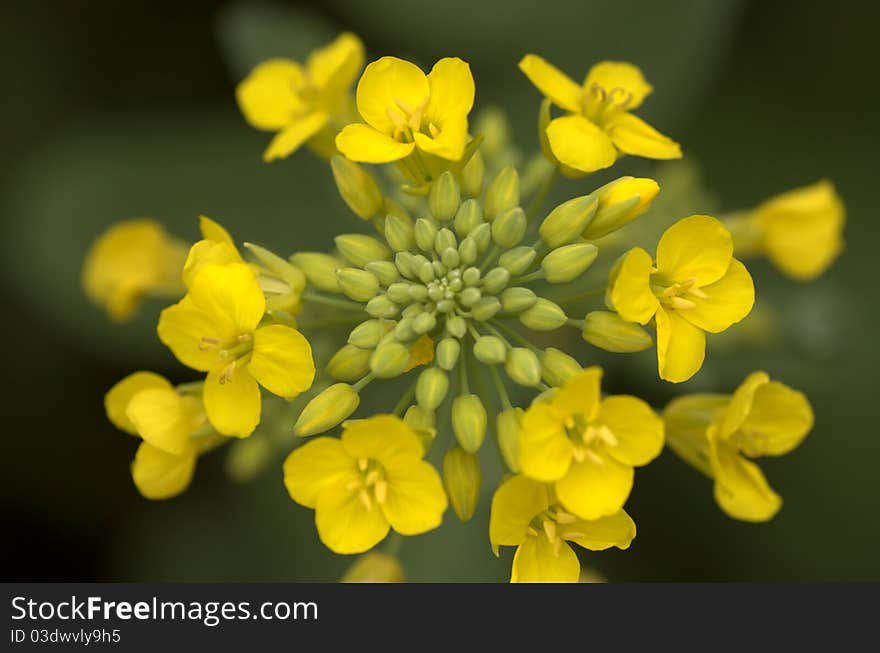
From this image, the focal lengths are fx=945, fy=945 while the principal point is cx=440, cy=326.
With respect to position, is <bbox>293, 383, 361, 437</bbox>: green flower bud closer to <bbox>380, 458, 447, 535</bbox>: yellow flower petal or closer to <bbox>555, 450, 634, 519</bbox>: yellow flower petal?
<bbox>380, 458, 447, 535</bbox>: yellow flower petal

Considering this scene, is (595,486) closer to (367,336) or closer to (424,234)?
(367,336)

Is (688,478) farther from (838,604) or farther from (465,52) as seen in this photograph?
(465,52)

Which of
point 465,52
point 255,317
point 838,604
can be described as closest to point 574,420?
point 255,317

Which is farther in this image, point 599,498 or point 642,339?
point 642,339

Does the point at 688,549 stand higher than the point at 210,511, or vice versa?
the point at 210,511

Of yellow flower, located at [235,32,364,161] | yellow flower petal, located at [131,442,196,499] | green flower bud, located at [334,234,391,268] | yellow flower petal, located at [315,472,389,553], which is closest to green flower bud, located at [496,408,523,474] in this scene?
yellow flower petal, located at [315,472,389,553]

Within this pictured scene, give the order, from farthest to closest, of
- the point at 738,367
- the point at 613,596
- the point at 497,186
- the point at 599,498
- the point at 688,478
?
the point at 688,478 < the point at 738,367 < the point at 613,596 < the point at 497,186 < the point at 599,498

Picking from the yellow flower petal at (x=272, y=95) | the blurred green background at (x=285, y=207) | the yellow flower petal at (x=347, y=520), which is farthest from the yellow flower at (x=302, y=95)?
the yellow flower petal at (x=347, y=520)

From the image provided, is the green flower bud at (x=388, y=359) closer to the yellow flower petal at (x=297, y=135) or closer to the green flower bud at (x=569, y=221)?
the green flower bud at (x=569, y=221)
